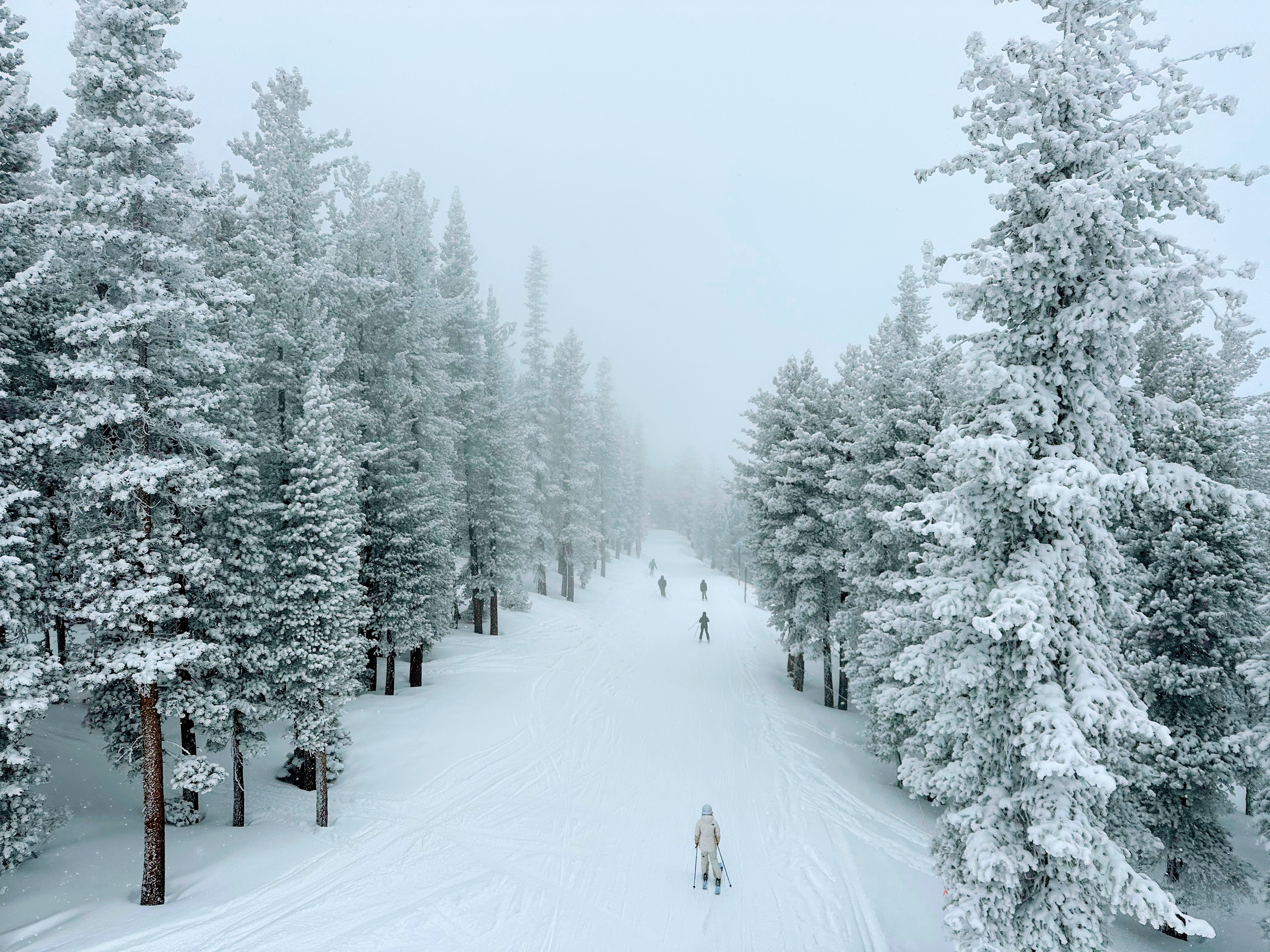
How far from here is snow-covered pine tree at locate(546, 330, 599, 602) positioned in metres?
38.2

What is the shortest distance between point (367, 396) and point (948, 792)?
1923 cm

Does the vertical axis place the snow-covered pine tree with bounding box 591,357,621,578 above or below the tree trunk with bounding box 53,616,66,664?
above

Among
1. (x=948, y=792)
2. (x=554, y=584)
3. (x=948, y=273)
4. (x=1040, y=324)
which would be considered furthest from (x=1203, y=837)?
(x=554, y=584)

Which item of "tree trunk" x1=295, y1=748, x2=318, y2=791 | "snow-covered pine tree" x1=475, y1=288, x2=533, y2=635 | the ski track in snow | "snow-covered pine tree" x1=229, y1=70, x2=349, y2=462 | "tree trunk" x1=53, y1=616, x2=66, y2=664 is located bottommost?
the ski track in snow

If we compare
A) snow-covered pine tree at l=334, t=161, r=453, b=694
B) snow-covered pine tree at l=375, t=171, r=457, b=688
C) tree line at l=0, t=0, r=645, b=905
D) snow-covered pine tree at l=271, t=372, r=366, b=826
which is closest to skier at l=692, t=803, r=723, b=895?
snow-covered pine tree at l=271, t=372, r=366, b=826

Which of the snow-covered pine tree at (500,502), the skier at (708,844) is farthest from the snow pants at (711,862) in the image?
the snow-covered pine tree at (500,502)

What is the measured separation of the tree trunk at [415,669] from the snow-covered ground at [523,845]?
32 centimetres

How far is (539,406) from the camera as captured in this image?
37.0 metres

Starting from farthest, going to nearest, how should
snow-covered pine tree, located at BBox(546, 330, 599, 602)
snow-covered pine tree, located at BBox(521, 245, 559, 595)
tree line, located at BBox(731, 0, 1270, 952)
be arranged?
snow-covered pine tree, located at BBox(546, 330, 599, 602), snow-covered pine tree, located at BBox(521, 245, 559, 595), tree line, located at BBox(731, 0, 1270, 952)

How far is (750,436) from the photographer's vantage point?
90.6ft

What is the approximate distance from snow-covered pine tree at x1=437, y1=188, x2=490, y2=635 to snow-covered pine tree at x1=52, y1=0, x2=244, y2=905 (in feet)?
49.4

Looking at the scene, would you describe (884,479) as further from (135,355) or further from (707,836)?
(135,355)

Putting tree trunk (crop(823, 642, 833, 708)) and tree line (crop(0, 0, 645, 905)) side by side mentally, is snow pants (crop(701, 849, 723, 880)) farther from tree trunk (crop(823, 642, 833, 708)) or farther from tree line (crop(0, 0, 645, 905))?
tree trunk (crop(823, 642, 833, 708))

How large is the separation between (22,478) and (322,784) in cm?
850
